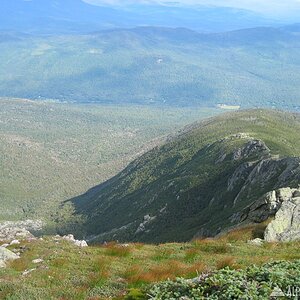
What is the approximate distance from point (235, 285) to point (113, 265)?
1279cm

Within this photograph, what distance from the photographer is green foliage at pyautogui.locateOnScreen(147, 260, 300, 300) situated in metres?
15.9

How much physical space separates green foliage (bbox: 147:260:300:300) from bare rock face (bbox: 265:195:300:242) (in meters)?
19.6

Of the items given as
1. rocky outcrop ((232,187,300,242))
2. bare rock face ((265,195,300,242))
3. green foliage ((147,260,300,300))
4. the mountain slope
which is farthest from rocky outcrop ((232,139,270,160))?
green foliage ((147,260,300,300))

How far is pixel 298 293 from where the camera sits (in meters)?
15.6

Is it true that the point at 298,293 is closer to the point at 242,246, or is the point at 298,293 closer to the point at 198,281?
the point at 198,281

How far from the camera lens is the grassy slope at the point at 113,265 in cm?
2259

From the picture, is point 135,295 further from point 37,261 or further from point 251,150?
point 251,150

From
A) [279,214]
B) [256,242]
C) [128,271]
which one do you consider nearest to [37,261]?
[128,271]

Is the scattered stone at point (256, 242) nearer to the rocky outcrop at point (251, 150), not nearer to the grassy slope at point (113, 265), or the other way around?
the grassy slope at point (113, 265)

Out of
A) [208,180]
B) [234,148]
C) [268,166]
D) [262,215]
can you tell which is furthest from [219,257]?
[234,148]

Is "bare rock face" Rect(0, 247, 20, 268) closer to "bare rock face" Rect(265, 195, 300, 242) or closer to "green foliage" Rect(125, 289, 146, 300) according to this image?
"green foliage" Rect(125, 289, 146, 300)

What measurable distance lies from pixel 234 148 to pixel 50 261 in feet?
439

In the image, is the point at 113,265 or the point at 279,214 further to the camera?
the point at 279,214

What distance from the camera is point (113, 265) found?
27688 mm
